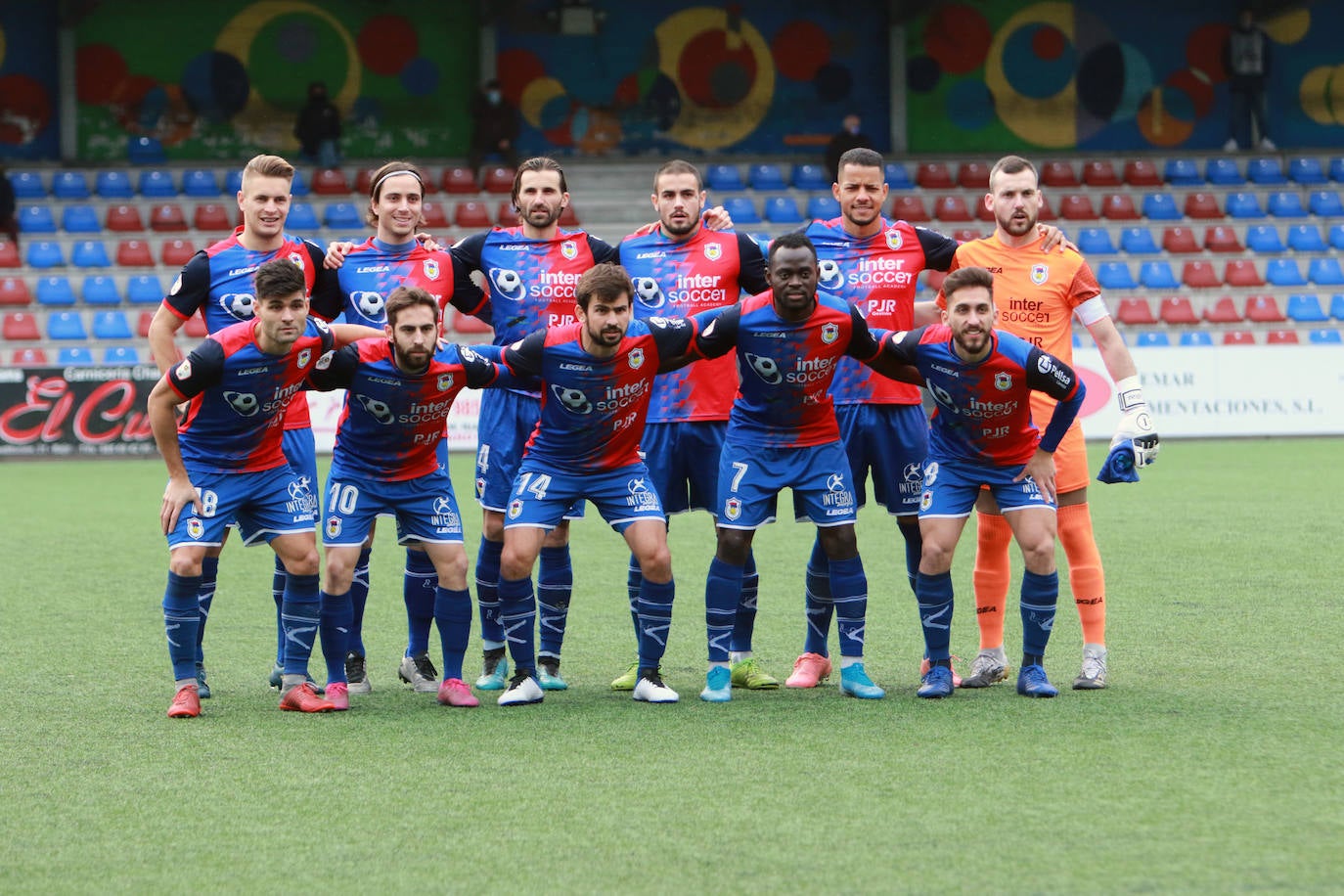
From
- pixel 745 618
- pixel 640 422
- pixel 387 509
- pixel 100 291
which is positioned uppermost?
pixel 100 291

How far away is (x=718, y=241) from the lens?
6.23 m

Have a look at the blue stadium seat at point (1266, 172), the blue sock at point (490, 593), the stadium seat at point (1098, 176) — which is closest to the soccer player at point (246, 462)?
the blue sock at point (490, 593)

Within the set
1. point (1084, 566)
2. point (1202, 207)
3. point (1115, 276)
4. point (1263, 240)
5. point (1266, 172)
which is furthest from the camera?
point (1266, 172)

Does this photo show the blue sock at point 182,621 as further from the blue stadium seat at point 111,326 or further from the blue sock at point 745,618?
the blue stadium seat at point 111,326

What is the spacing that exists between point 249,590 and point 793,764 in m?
4.67

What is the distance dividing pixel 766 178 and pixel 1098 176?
469 cm

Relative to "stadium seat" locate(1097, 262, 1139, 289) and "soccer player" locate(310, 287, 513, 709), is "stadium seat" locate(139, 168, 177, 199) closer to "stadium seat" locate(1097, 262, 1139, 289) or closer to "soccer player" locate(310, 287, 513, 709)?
"stadium seat" locate(1097, 262, 1139, 289)

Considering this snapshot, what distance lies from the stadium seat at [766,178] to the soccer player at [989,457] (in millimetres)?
17568

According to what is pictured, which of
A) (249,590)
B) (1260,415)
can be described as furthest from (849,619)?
(1260,415)

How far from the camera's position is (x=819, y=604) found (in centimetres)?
613

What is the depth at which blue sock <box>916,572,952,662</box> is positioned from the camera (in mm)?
5660

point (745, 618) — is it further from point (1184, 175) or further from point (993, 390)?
point (1184, 175)

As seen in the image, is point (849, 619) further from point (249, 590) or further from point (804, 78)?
point (804, 78)

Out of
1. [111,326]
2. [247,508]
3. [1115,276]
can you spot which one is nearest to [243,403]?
[247,508]
